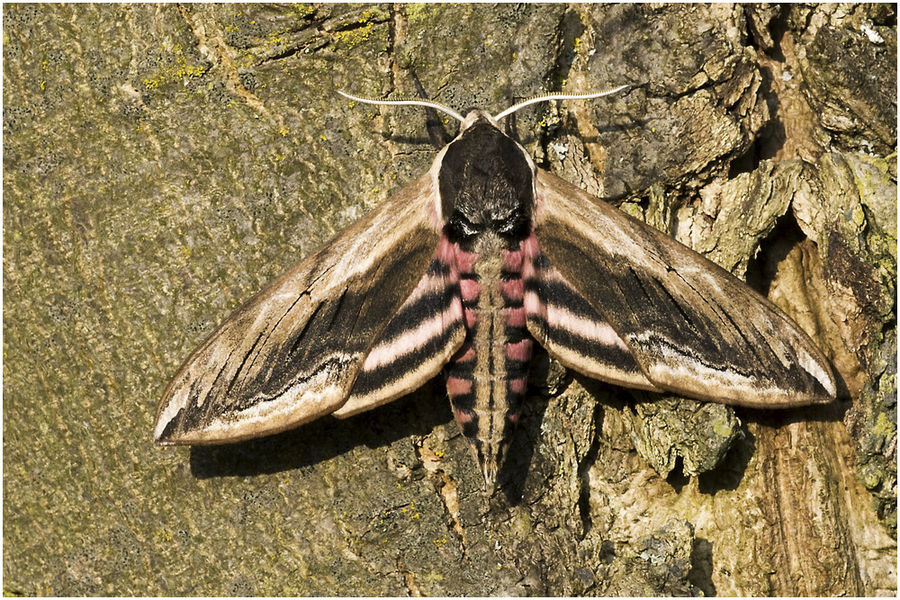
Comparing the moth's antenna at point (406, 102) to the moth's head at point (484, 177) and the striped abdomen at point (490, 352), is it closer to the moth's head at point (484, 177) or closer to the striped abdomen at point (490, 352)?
the moth's head at point (484, 177)

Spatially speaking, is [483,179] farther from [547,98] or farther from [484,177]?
[547,98]

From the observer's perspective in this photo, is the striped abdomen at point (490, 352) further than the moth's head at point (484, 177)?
No

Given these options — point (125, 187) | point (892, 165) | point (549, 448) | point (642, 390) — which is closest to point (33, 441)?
point (125, 187)

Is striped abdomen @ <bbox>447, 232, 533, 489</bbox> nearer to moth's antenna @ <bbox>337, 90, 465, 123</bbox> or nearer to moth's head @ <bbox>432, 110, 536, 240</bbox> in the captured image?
moth's head @ <bbox>432, 110, 536, 240</bbox>

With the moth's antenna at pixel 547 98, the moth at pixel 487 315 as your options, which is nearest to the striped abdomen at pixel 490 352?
the moth at pixel 487 315

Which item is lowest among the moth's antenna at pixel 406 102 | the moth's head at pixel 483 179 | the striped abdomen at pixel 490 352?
the striped abdomen at pixel 490 352

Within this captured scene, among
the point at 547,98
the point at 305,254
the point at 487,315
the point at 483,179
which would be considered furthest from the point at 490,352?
the point at 547,98
